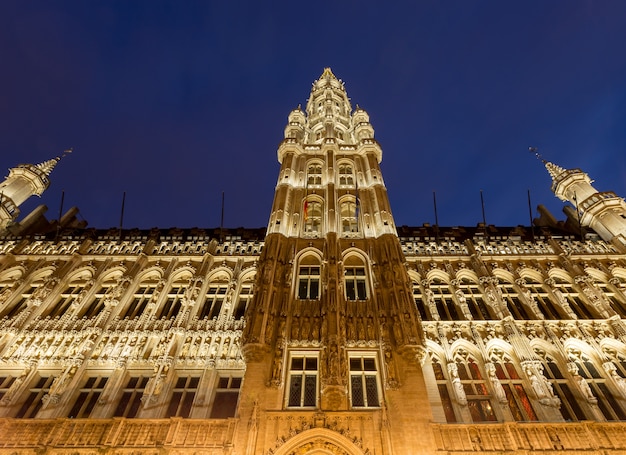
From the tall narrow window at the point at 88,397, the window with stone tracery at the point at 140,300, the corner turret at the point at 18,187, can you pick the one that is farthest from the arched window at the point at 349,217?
the corner turret at the point at 18,187

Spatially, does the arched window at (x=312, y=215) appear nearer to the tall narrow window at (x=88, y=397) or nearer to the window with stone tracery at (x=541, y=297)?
the window with stone tracery at (x=541, y=297)

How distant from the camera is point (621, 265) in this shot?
2748 centimetres

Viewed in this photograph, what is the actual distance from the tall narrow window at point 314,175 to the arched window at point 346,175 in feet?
5.54

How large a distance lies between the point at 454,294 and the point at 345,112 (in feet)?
92.1

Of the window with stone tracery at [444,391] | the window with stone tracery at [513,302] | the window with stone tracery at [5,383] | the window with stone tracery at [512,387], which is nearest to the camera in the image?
the window with stone tracery at [512,387]

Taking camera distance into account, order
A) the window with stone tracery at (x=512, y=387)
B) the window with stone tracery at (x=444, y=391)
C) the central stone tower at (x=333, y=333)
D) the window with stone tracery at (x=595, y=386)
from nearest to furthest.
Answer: the central stone tower at (x=333, y=333), the window with stone tracery at (x=512, y=387), the window with stone tracery at (x=595, y=386), the window with stone tracery at (x=444, y=391)

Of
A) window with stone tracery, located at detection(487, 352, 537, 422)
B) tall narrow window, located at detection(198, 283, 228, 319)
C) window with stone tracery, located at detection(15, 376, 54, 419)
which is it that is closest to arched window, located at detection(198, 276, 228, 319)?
tall narrow window, located at detection(198, 283, 228, 319)

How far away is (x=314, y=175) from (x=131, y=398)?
20.7 metres

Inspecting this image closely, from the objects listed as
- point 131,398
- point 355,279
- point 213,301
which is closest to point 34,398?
point 131,398

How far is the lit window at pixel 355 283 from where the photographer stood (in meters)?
23.7

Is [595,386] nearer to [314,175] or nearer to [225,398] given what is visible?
[225,398]

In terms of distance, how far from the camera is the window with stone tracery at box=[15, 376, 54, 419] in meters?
19.1

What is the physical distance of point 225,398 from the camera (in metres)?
19.7

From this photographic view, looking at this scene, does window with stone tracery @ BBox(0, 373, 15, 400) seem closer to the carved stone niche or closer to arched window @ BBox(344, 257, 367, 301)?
the carved stone niche
